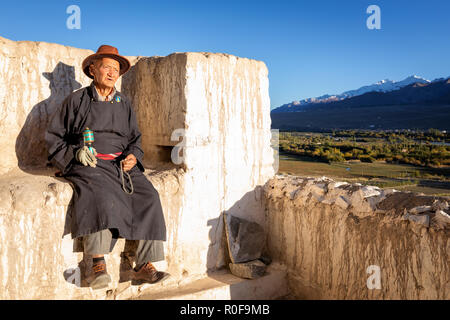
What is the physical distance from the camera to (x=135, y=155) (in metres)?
3.10

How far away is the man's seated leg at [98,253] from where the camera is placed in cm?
254

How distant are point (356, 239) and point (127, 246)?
188cm

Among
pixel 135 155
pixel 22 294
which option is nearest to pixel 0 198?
pixel 22 294

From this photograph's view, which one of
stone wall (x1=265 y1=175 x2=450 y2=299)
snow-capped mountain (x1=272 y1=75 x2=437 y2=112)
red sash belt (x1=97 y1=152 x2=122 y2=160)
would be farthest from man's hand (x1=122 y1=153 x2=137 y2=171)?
snow-capped mountain (x1=272 y1=75 x2=437 y2=112)

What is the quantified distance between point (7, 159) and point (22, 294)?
1235 mm

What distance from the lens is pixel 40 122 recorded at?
330cm

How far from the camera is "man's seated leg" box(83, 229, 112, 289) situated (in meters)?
2.54

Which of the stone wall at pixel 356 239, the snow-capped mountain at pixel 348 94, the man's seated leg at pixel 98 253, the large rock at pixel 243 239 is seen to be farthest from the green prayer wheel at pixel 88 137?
the snow-capped mountain at pixel 348 94

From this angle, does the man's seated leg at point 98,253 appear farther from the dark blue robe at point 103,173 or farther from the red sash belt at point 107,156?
the red sash belt at point 107,156

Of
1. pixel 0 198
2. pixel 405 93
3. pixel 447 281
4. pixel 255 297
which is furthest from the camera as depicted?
pixel 405 93

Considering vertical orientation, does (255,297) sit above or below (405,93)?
below

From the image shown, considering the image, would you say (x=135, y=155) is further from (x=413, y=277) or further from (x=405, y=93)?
(x=405, y=93)

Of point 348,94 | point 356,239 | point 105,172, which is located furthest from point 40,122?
point 348,94

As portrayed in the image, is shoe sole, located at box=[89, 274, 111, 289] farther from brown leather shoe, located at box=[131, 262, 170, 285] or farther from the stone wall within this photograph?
the stone wall
